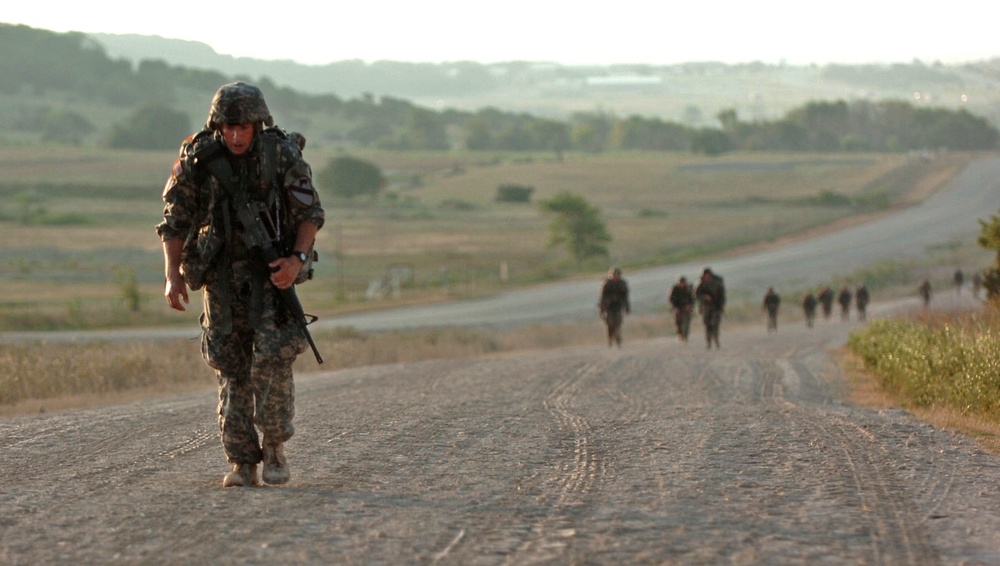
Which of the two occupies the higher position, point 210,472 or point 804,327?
point 210,472

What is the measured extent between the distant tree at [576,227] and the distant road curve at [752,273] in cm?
504

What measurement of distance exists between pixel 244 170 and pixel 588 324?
38.2 metres

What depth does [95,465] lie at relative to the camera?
7.73m

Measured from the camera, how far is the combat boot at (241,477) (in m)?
6.80

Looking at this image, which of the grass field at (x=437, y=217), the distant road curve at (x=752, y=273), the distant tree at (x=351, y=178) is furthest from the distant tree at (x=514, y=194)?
the distant road curve at (x=752, y=273)

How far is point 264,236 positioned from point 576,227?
221 feet

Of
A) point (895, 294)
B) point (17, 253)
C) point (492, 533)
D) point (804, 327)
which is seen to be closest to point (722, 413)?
point (492, 533)

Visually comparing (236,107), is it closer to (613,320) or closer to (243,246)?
(243,246)

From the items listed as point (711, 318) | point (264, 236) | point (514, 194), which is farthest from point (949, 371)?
point (514, 194)

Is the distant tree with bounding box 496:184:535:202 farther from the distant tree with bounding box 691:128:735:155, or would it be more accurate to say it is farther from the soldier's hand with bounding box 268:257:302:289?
the soldier's hand with bounding box 268:257:302:289

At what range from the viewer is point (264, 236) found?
6.61 meters

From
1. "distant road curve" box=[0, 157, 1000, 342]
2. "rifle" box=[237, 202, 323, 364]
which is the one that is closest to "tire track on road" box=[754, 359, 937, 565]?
"rifle" box=[237, 202, 323, 364]

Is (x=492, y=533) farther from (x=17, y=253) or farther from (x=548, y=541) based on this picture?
(x=17, y=253)

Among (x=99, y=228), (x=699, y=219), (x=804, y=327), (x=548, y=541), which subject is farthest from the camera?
(x=699, y=219)
